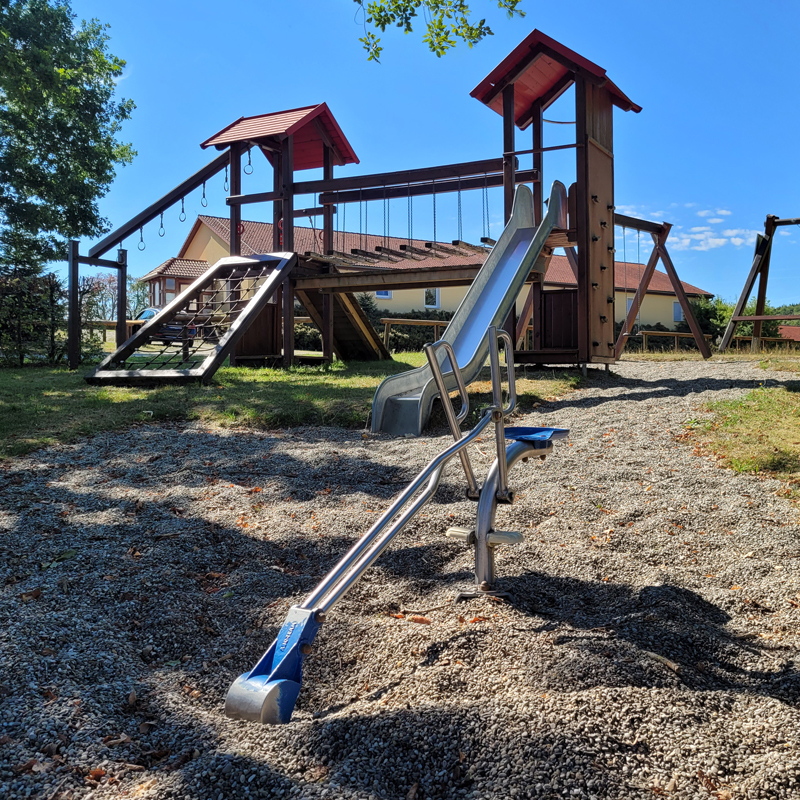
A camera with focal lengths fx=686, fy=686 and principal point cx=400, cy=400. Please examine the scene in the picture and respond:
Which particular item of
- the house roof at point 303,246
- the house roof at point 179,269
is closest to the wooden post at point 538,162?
the house roof at point 303,246

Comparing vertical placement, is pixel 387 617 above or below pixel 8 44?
below

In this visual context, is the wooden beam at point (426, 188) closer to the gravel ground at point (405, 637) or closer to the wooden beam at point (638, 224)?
the wooden beam at point (638, 224)

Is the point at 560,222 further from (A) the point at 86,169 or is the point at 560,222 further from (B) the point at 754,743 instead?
(A) the point at 86,169

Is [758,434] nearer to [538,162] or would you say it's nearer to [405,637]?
[405,637]

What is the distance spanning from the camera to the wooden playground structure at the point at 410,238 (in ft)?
32.6

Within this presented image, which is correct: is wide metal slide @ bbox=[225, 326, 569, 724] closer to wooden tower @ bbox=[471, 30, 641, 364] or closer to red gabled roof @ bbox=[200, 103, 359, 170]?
wooden tower @ bbox=[471, 30, 641, 364]

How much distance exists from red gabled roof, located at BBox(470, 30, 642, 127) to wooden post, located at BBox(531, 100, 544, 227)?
9.3 inches

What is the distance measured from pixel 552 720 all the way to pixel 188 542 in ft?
7.36

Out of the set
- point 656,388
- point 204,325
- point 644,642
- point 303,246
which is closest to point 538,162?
point 656,388

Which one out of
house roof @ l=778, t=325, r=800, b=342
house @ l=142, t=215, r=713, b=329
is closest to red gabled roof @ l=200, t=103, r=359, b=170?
house @ l=142, t=215, r=713, b=329

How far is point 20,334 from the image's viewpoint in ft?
43.8

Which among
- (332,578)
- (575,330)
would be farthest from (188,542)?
(575,330)

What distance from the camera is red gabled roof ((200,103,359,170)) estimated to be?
503 inches

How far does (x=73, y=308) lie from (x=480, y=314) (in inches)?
305
